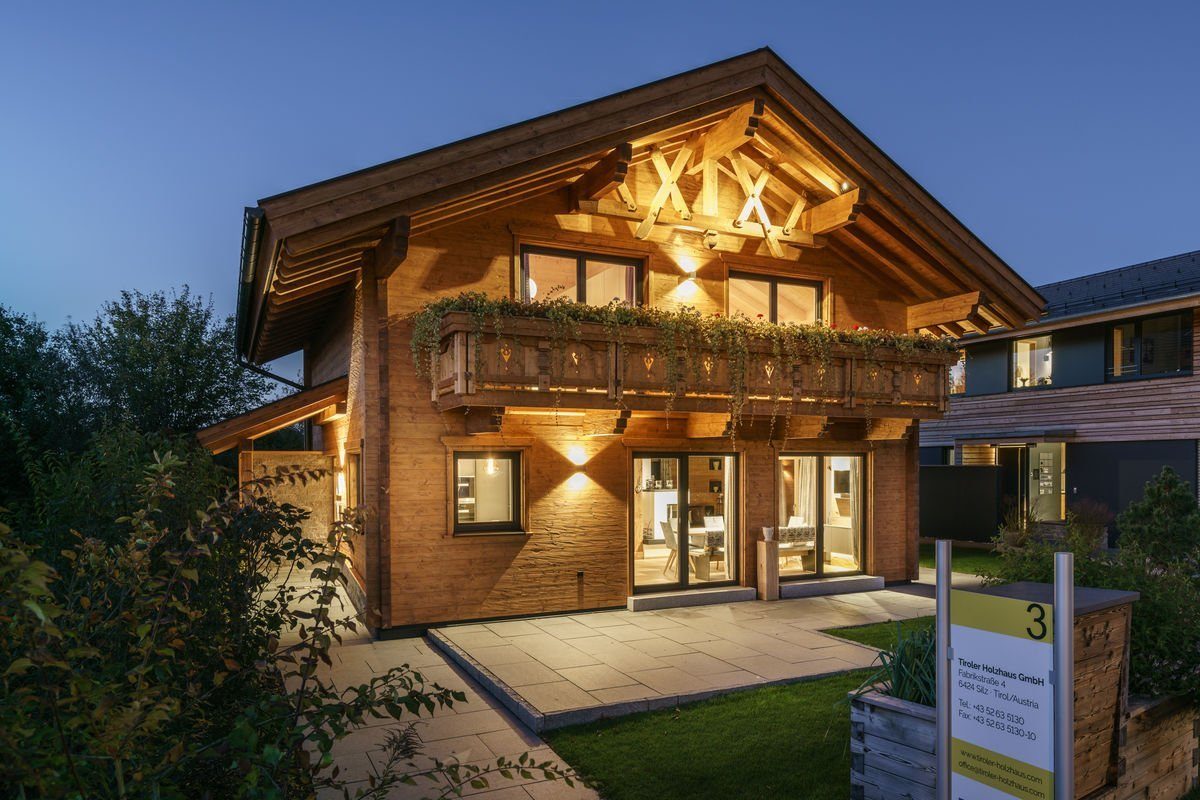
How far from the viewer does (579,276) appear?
1155 cm

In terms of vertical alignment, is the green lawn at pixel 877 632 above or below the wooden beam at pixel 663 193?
below

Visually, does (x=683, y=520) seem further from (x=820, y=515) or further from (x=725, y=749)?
(x=725, y=749)

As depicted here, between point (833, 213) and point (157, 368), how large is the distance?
53.4ft

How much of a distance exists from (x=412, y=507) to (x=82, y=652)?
26.4 feet

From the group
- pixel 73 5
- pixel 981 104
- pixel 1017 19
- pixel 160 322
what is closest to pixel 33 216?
pixel 73 5

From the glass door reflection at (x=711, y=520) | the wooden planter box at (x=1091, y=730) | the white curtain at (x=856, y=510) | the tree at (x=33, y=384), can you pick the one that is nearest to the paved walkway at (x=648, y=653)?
the glass door reflection at (x=711, y=520)

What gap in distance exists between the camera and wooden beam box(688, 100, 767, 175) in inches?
446

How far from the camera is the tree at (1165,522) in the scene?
25.8 feet

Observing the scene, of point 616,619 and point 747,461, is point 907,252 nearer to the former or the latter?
point 747,461

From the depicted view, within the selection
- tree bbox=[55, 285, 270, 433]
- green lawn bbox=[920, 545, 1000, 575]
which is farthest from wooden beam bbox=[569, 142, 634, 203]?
tree bbox=[55, 285, 270, 433]

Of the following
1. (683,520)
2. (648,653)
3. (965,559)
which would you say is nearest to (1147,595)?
(648,653)

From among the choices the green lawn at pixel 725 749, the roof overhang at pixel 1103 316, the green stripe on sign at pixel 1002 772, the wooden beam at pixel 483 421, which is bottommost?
the green lawn at pixel 725 749

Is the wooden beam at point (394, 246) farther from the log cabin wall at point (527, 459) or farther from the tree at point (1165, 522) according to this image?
the tree at point (1165, 522)

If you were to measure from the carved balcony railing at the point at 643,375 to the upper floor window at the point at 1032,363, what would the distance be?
11.2 metres
